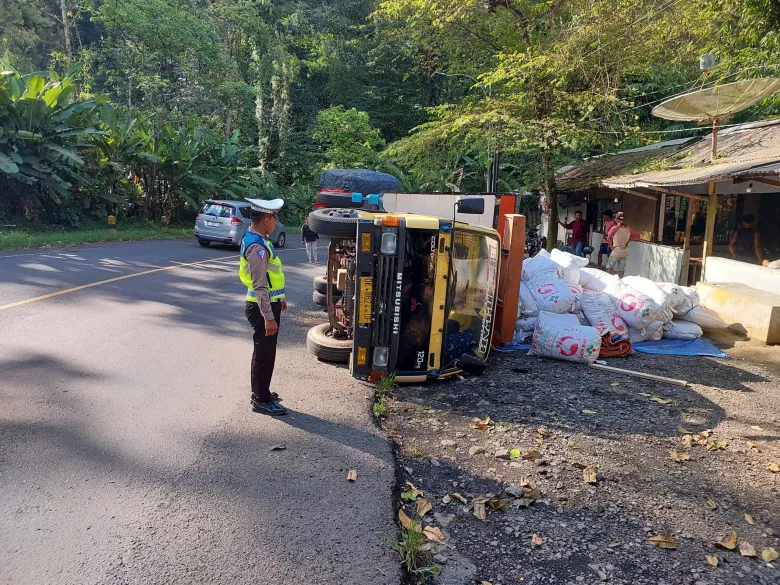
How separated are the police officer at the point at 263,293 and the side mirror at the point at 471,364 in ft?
7.46

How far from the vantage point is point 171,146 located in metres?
24.1

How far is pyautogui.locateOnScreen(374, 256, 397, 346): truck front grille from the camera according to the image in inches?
230

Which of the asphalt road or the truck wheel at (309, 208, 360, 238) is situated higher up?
the truck wheel at (309, 208, 360, 238)

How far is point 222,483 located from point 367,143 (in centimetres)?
2881

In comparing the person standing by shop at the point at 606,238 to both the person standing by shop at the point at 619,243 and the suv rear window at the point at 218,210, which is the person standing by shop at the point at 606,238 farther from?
the suv rear window at the point at 218,210

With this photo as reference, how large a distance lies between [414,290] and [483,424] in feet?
5.06

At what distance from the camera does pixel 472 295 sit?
672 cm

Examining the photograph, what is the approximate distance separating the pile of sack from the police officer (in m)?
3.90

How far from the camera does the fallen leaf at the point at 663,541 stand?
11.7 feet

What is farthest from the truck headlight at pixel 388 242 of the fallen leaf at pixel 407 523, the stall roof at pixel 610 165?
the stall roof at pixel 610 165

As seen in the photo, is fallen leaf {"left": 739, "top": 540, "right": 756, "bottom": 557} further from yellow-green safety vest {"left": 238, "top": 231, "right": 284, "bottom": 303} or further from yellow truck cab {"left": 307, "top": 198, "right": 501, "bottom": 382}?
yellow-green safety vest {"left": 238, "top": 231, "right": 284, "bottom": 303}

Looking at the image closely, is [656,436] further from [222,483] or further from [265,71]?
[265,71]

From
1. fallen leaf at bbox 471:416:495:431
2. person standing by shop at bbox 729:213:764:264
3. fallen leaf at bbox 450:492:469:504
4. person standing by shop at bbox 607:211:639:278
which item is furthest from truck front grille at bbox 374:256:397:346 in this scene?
person standing by shop at bbox 729:213:764:264

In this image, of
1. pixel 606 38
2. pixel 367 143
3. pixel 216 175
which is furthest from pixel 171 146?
pixel 606 38
